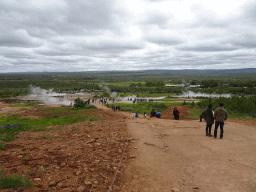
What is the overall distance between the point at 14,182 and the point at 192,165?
5.91 m

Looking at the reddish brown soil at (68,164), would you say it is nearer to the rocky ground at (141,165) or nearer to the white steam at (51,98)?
the rocky ground at (141,165)

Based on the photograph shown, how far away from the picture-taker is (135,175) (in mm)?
5691

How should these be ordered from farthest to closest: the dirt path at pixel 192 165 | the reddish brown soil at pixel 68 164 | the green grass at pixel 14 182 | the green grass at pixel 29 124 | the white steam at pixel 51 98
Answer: the white steam at pixel 51 98 → the green grass at pixel 29 124 → the reddish brown soil at pixel 68 164 → the dirt path at pixel 192 165 → the green grass at pixel 14 182

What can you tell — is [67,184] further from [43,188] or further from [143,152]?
[143,152]

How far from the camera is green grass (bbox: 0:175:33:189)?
16.0 feet

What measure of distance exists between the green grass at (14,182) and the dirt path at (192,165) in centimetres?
292

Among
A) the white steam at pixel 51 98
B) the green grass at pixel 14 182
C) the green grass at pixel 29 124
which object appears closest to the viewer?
the green grass at pixel 14 182

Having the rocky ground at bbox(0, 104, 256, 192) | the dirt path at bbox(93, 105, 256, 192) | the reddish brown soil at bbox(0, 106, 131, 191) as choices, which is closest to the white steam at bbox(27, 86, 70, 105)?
the reddish brown soil at bbox(0, 106, 131, 191)

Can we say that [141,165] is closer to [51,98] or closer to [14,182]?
[14,182]

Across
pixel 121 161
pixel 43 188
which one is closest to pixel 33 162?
pixel 43 188

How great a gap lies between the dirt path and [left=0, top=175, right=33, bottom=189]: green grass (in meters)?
2.92

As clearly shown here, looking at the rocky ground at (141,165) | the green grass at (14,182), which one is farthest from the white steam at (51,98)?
the green grass at (14,182)

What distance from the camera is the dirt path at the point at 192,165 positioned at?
5.02 metres

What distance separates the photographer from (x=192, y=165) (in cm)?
621
